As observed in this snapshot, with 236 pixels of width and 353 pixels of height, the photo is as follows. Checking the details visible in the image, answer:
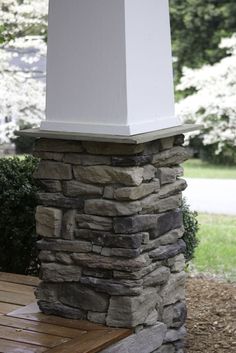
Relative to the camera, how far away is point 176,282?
363 cm

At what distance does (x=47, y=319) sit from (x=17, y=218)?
48.4 inches

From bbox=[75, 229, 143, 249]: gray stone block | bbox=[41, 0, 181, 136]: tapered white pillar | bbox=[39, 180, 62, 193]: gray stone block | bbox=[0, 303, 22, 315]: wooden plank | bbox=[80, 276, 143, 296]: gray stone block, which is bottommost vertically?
bbox=[0, 303, 22, 315]: wooden plank

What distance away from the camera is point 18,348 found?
3074mm

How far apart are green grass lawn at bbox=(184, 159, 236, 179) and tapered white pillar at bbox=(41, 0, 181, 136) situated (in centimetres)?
913

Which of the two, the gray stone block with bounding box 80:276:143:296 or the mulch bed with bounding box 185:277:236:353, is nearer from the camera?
the gray stone block with bounding box 80:276:143:296

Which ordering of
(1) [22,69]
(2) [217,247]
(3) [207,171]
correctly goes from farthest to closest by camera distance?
(3) [207,171], (1) [22,69], (2) [217,247]

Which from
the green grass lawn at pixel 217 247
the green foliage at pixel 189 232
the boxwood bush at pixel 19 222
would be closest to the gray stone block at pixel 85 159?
the boxwood bush at pixel 19 222

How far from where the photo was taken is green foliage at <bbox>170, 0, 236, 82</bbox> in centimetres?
1570

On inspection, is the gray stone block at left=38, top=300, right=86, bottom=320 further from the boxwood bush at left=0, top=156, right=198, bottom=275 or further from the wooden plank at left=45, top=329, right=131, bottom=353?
the boxwood bush at left=0, top=156, right=198, bottom=275

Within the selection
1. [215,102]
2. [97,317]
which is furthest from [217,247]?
[215,102]

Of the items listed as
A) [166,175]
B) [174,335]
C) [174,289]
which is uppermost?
[166,175]

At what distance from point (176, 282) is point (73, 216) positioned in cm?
72

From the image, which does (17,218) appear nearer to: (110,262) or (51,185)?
(51,185)

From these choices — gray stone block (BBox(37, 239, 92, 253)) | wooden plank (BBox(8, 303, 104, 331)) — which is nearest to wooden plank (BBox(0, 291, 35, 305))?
wooden plank (BBox(8, 303, 104, 331))
